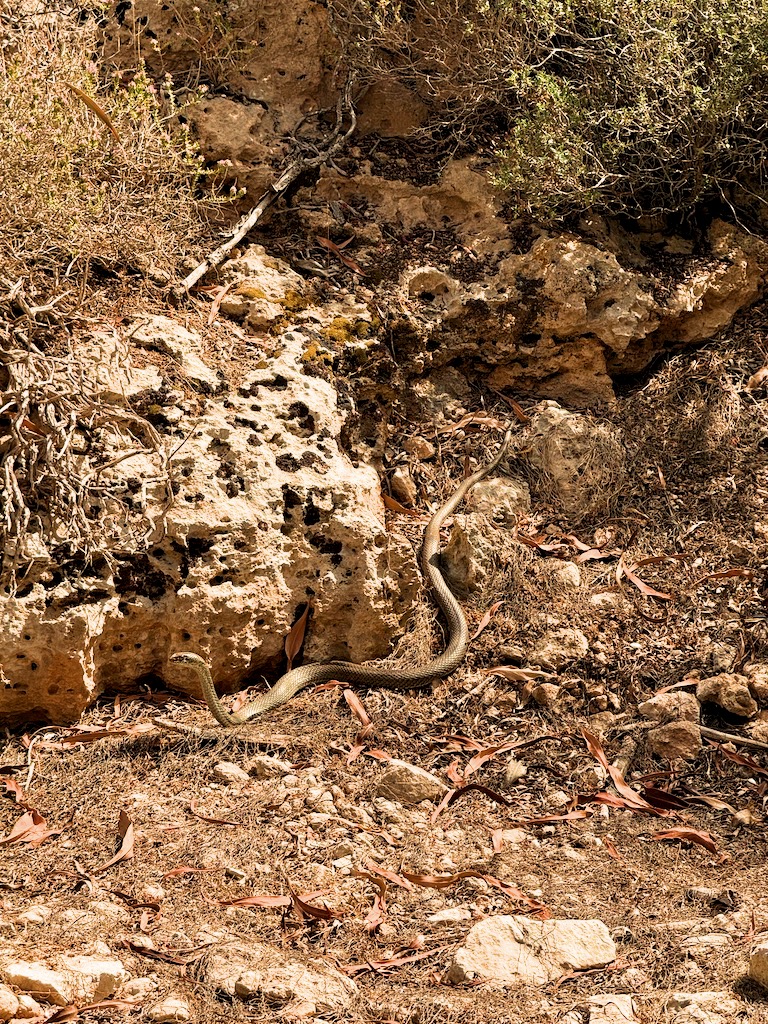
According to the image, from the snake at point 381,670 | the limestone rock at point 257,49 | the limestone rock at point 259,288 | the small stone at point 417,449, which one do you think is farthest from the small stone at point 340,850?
the limestone rock at point 257,49

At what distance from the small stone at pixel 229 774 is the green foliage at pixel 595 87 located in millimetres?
3705

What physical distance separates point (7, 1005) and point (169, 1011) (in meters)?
0.44

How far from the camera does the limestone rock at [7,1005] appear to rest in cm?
275

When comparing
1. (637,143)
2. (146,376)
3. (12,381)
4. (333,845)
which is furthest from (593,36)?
(333,845)

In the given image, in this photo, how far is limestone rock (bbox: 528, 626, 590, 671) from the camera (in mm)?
4965

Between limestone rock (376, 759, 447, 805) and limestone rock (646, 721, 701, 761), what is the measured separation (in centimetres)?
98

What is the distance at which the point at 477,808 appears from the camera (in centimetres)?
425

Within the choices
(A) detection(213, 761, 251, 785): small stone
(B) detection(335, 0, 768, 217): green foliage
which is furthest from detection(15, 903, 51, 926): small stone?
(B) detection(335, 0, 768, 217): green foliage

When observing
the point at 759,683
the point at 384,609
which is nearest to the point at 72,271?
the point at 384,609

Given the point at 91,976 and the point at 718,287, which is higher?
the point at 718,287

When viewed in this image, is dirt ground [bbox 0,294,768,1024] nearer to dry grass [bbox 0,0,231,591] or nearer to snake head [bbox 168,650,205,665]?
snake head [bbox 168,650,205,665]

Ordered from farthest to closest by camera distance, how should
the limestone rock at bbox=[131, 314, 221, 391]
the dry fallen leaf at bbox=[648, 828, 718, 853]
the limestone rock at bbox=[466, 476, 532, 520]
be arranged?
the limestone rock at bbox=[466, 476, 532, 520] → the limestone rock at bbox=[131, 314, 221, 391] → the dry fallen leaf at bbox=[648, 828, 718, 853]

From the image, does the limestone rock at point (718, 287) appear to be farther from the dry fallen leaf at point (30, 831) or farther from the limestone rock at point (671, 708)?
the dry fallen leaf at point (30, 831)

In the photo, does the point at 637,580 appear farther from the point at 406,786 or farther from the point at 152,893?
the point at 152,893
